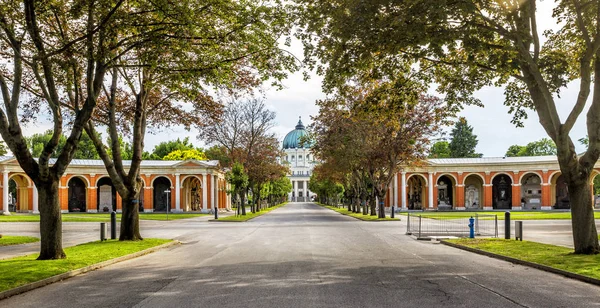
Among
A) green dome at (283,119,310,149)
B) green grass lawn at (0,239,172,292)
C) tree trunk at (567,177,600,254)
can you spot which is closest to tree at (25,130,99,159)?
green grass lawn at (0,239,172,292)

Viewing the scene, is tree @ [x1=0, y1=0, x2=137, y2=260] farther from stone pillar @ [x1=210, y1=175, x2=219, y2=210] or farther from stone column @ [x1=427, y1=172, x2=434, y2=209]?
stone column @ [x1=427, y1=172, x2=434, y2=209]

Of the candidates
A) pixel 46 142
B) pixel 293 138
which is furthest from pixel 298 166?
pixel 46 142

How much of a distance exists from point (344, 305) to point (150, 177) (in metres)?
65.5

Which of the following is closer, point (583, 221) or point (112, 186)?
point (583, 221)

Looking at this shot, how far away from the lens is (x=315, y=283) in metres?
10.8

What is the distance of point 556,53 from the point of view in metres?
17.8

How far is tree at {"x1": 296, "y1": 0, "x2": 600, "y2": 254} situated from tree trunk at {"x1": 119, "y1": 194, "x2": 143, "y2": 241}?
9562 mm

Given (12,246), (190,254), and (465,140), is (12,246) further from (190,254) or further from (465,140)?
(465,140)

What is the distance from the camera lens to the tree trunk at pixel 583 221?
49.4 ft

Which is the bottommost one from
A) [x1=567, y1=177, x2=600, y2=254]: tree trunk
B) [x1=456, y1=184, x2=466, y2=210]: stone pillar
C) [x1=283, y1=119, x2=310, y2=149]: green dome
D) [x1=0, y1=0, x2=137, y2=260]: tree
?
[x1=456, y1=184, x2=466, y2=210]: stone pillar

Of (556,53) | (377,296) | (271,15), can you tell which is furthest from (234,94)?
(377,296)

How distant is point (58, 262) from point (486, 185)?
2540 inches

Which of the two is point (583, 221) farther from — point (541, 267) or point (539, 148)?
point (539, 148)

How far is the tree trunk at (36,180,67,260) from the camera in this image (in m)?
14.5
